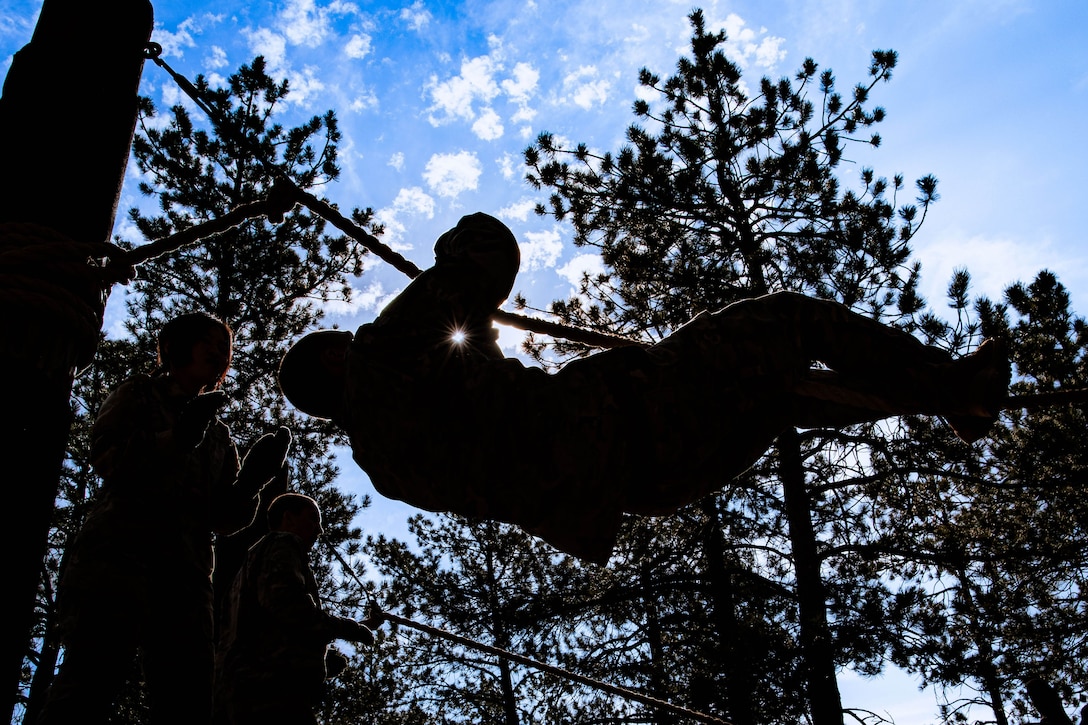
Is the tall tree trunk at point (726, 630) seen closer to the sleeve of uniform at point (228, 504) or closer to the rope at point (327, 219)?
the rope at point (327, 219)

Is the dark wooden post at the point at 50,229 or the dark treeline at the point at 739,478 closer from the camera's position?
the dark wooden post at the point at 50,229

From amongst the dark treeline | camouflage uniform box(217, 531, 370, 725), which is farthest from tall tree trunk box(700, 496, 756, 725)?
camouflage uniform box(217, 531, 370, 725)

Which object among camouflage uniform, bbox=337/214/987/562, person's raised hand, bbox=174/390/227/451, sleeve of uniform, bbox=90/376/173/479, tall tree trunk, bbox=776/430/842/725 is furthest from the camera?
tall tree trunk, bbox=776/430/842/725

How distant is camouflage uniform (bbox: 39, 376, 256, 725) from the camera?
224 centimetres

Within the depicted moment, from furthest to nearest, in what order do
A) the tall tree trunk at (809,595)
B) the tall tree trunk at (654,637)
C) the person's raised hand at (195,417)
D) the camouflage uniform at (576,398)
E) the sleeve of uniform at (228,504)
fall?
1. the tall tree trunk at (654,637)
2. the tall tree trunk at (809,595)
3. the sleeve of uniform at (228,504)
4. the person's raised hand at (195,417)
5. the camouflage uniform at (576,398)

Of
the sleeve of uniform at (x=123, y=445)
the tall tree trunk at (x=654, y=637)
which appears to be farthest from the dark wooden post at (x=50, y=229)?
the tall tree trunk at (x=654, y=637)

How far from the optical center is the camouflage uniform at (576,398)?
197 centimetres

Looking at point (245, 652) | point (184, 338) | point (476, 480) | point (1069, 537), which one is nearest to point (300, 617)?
point (245, 652)

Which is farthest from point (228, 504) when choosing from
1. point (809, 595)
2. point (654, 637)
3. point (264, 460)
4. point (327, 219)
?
point (654, 637)

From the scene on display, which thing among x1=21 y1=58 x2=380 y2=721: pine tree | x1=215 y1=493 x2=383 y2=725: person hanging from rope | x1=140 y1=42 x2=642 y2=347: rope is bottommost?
x1=215 y1=493 x2=383 y2=725: person hanging from rope

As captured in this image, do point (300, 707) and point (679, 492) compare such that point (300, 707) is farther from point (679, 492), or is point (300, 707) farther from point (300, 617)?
point (679, 492)

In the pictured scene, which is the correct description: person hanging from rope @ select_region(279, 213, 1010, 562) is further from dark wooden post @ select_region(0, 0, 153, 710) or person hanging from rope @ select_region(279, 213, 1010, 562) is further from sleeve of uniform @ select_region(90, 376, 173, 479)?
sleeve of uniform @ select_region(90, 376, 173, 479)

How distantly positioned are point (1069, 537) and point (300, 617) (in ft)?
25.7

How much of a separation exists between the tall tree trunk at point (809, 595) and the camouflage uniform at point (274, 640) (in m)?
5.51
